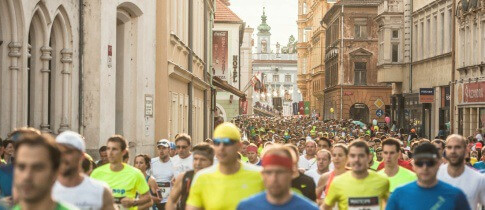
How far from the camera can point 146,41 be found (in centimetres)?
2519

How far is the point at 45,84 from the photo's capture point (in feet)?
62.5

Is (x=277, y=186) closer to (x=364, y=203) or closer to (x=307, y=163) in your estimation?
(x=364, y=203)

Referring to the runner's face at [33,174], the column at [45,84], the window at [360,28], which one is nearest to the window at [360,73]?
the window at [360,28]

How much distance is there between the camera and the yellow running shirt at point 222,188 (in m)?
7.97

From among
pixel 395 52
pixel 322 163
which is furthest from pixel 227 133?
pixel 395 52

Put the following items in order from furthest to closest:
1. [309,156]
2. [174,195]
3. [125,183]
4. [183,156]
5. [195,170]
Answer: [309,156] → [183,156] → [125,183] → [195,170] → [174,195]

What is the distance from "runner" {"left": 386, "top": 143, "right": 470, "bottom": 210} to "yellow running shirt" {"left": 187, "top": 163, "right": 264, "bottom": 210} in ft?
3.72

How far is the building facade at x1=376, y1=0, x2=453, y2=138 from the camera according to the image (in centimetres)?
4719

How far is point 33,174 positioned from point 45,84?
46.7ft

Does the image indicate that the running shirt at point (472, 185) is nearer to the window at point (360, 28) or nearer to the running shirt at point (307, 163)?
the running shirt at point (307, 163)

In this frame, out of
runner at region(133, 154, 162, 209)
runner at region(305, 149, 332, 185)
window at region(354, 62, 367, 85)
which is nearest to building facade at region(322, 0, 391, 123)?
window at region(354, 62, 367, 85)

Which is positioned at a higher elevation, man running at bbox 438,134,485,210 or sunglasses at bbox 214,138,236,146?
sunglasses at bbox 214,138,236,146

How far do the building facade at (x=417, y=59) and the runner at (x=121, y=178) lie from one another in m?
34.6

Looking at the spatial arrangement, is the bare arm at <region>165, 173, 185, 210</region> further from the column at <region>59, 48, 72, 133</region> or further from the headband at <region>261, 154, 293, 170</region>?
the column at <region>59, 48, 72, 133</region>
